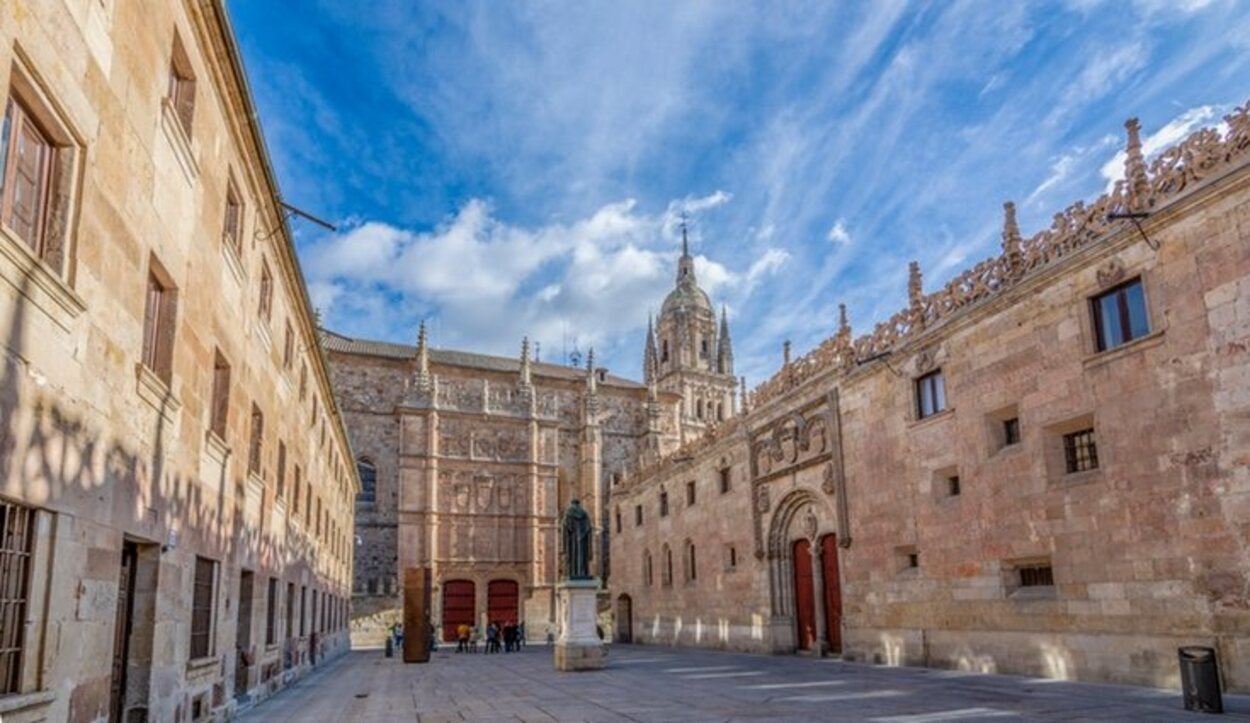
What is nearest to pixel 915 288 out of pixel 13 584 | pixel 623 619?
pixel 13 584

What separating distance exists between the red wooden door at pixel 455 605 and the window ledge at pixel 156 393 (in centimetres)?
4505

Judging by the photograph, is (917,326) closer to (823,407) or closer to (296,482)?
(823,407)

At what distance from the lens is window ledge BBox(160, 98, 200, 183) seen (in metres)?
9.02

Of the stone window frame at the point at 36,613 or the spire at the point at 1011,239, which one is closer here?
the stone window frame at the point at 36,613

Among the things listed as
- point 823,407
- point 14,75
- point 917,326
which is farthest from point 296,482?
point 14,75

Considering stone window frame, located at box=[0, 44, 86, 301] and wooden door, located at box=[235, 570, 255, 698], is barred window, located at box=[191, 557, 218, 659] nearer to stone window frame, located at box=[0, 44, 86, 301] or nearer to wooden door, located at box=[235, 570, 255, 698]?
wooden door, located at box=[235, 570, 255, 698]

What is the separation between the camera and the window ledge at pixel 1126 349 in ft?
42.4

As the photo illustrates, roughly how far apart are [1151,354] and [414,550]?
1815 inches

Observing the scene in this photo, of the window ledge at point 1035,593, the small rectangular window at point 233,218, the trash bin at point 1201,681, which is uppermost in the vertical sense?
the small rectangular window at point 233,218

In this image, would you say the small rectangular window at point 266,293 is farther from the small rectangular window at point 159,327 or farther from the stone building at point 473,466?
the stone building at point 473,466

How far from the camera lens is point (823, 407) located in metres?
23.0

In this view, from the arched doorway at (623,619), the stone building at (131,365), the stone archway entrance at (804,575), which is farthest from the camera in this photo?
the arched doorway at (623,619)

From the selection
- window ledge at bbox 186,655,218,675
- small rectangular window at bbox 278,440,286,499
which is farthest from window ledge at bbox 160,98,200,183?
small rectangular window at bbox 278,440,286,499

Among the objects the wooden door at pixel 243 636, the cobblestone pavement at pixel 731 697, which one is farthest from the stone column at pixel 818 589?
the wooden door at pixel 243 636
